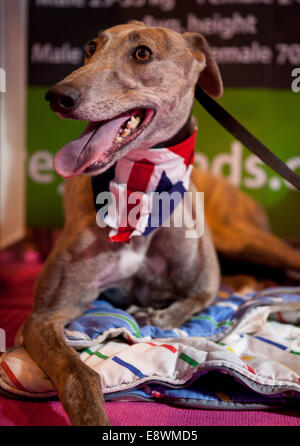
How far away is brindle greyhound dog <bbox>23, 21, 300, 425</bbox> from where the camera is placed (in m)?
1.23

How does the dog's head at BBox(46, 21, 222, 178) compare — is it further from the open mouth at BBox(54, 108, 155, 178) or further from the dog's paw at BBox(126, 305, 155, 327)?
the dog's paw at BBox(126, 305, 155, 327)

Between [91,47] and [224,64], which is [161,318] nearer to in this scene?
[91,47]

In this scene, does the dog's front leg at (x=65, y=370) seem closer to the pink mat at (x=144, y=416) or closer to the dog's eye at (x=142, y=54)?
the pink mat at (x=144, y=416)

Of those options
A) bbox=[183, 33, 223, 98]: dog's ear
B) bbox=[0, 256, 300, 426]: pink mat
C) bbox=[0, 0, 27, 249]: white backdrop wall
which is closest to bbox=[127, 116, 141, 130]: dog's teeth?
bbox=[183, 33, 223, 98]: dog's ear

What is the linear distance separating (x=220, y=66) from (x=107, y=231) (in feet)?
7.10

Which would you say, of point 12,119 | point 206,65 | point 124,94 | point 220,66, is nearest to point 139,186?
point 124,94

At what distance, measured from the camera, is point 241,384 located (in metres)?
1.27

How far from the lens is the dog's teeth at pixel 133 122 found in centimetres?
141

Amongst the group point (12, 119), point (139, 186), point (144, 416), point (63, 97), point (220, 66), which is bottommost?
point (144, 416)

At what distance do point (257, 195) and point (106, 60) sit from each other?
2328mm

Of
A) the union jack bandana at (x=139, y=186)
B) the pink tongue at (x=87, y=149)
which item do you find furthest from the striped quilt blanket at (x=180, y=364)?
the pink tongue at (x=87, y=149)

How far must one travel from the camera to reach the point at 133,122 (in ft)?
4.67

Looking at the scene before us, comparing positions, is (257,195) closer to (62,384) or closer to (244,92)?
(244,92)

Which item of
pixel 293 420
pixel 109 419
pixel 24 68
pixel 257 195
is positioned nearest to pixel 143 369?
pixel 109 419
